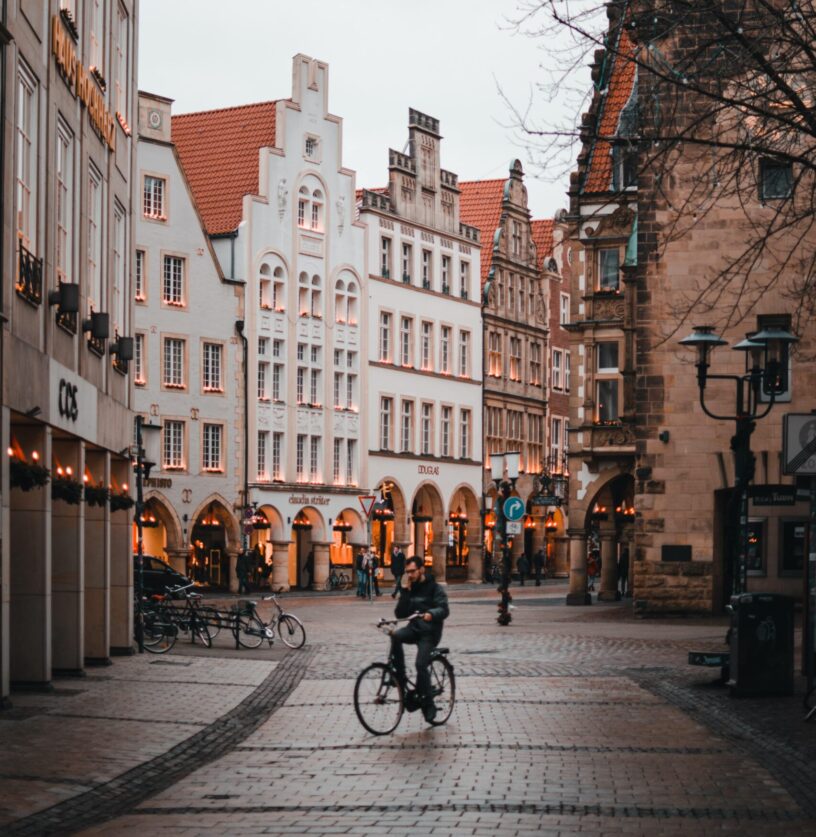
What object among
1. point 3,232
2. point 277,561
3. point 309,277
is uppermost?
point 309,277

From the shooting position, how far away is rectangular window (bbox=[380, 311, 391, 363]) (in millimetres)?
76625

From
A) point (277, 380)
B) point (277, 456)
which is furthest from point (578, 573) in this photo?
point (277, 380)

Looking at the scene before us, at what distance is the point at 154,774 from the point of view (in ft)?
46.3

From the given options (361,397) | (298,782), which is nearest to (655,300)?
(298,782)

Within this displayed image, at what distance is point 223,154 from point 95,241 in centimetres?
4598

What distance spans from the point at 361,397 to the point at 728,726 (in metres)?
57.9

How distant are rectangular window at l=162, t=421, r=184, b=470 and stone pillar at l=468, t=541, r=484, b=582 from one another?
2017 cm

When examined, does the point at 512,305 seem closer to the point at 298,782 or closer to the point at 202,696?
the point at 202,696

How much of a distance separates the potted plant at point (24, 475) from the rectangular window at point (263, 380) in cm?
4873

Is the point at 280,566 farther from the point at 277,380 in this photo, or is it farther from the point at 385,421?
the point at 385,421

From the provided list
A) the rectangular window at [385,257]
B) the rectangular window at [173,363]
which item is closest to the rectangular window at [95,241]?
the rectangular window at [173,363]

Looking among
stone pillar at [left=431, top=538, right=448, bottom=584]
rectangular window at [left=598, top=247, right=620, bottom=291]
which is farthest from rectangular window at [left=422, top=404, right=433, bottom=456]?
rectangular window at [left=598, top=247, right=620, bottom=291]

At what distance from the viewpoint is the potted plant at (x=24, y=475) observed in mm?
19516

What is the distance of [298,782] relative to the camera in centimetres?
1338
